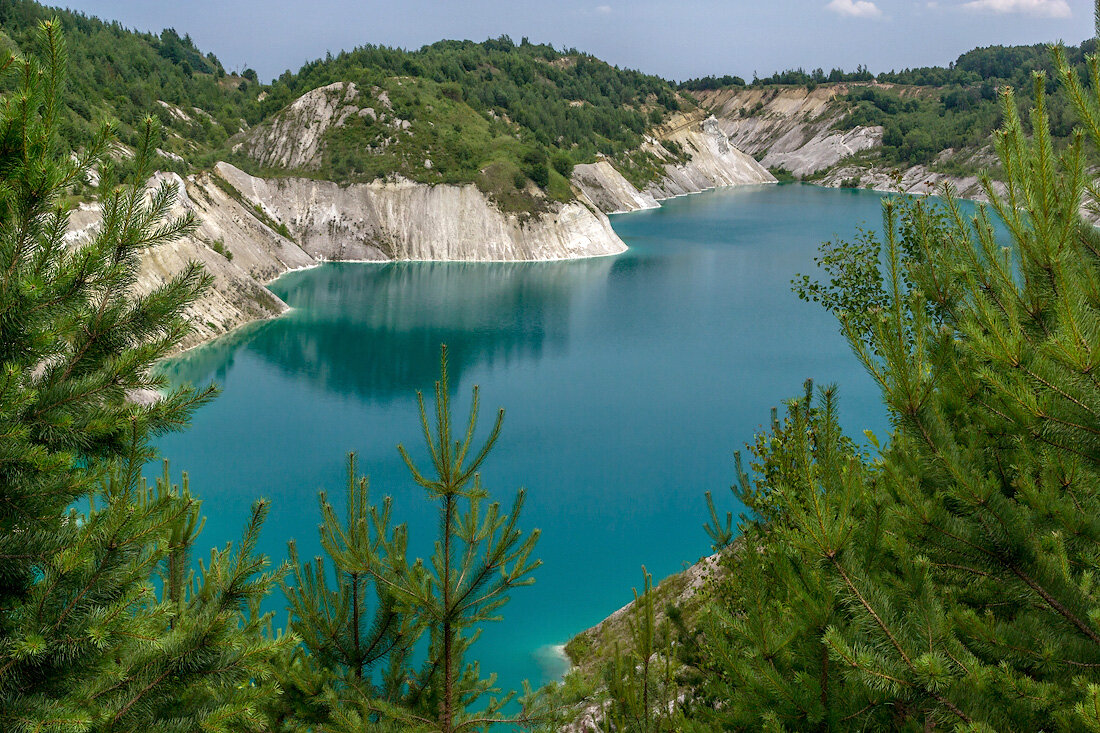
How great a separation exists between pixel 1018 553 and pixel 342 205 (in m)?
66.6

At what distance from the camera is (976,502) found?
4164 mm

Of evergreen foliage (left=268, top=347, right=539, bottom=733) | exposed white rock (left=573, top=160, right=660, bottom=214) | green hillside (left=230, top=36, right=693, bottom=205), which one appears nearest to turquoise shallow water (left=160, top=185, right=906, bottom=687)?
evergreen foliage (left=268, top=347, right=539, bottom=733)

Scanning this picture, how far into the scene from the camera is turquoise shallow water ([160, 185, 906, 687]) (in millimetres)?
21219

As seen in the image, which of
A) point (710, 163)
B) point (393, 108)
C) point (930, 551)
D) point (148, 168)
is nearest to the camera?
point (930, 551)

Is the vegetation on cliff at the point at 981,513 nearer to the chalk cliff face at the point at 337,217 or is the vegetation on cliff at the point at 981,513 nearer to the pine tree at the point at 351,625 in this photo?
the pine tree at the point at 351,625

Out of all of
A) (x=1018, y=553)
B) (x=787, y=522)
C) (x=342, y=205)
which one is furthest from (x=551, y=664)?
(x=342, y=205)

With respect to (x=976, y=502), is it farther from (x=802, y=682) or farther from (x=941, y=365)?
(x=802, y=682)

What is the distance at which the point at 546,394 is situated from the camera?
110 ft

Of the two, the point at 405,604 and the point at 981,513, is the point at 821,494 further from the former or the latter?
the point at 405,604

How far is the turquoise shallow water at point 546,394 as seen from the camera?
21.2 m

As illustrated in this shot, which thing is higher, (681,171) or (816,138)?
(816,138)

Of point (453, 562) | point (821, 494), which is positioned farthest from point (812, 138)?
point (821, 494)

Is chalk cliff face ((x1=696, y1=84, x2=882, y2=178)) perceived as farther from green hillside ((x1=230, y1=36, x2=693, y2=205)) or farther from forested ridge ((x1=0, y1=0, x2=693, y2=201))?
green hillside ((x1=230, y1=36, x2=693, y2=205))

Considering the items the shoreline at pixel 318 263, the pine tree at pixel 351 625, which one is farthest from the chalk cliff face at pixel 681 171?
the pine tree at pixel 351 625
